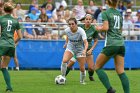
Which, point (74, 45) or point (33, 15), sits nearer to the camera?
point (74, 45)

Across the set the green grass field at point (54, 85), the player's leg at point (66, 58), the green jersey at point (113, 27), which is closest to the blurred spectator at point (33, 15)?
the green grass field at point (54, 85)

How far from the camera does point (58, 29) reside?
80.1ft

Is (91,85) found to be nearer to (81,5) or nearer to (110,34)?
(110,34)

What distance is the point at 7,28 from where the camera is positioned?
1399 cm

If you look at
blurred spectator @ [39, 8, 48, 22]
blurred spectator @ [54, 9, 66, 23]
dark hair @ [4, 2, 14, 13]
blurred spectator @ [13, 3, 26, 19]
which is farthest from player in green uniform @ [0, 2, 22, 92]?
blurred spectator @ [54, 9, 66, 23]

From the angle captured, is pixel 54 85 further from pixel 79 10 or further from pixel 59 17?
pixel 79 10

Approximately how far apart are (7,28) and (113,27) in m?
2.97

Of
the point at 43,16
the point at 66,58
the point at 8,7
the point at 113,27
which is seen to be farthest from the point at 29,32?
the point at 113,27

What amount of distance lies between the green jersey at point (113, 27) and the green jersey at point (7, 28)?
106 inches

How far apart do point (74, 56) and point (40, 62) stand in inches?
291

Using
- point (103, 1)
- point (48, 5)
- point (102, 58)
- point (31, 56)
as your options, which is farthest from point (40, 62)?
point (102, 58)

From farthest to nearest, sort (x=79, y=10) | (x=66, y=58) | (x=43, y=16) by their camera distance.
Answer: (x=79, y=10) < (x=43, y=16) < (x=66, y=58)

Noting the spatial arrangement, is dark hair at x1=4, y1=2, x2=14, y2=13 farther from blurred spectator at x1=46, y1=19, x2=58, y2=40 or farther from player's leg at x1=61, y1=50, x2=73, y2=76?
blurred spectator at x1=46, y1=19, x2=58, y2=40

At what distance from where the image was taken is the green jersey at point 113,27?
1241cm
